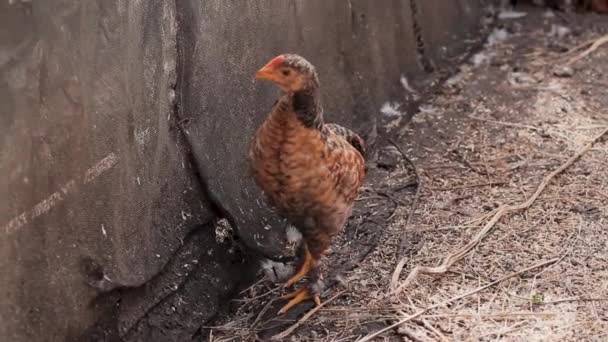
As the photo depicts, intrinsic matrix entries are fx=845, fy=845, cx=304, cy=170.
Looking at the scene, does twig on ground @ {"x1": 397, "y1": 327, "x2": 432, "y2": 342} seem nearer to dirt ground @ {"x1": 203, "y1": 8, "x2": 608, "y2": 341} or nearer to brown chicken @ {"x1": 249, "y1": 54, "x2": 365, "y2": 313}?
dirt ground @ {"x1": 203, "y1": 8, "x2": 608, "y2": 341}

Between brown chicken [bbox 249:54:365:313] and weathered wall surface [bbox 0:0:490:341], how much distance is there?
1.08 feet

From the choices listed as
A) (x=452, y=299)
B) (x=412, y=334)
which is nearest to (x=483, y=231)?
(x=452, y=299)

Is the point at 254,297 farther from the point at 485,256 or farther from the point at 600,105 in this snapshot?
the point at 600,105

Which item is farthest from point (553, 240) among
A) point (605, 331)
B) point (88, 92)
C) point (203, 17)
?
point (88, 92)

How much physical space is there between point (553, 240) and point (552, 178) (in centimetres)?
55

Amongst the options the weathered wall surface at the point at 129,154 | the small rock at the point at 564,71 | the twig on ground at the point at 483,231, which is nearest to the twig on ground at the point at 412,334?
the twig on ground at the point at 483,231

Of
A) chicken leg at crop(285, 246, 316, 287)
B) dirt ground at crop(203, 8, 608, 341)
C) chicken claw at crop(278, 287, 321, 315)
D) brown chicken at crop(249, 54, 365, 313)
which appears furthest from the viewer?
chicken leg at crop(285, 246, 316, 287)

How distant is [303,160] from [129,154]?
0.61 meters

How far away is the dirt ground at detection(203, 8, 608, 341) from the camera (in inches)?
126

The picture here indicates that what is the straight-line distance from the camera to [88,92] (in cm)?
273

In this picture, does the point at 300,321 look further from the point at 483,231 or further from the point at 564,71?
the point at 564,71

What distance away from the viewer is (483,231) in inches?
147

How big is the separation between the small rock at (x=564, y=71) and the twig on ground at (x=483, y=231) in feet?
2.82

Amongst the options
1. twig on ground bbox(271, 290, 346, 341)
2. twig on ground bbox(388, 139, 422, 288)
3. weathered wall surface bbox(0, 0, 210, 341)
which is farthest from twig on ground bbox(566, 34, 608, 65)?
weathered wall surface bbox(0, 0, 210, 341)
